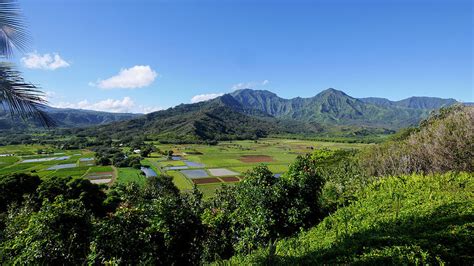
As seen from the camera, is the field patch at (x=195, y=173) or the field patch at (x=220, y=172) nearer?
the field patch at (x=195, y=173)

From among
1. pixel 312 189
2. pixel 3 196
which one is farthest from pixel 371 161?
pixel 3 196

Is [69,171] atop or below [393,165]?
below

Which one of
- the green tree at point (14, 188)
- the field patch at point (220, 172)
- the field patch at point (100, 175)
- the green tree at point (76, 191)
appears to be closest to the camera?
the green tree at point (14, 188)

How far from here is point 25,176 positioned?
29.5m

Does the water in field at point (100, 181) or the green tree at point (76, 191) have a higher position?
the green tree at point (76, 191)

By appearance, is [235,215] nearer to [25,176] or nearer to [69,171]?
[25,176]

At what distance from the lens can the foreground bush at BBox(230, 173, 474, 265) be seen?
4598mm

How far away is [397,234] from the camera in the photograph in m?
5.78

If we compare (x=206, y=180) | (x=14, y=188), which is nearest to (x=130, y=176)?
(x=206, y=180)

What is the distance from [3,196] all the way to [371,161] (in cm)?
3713

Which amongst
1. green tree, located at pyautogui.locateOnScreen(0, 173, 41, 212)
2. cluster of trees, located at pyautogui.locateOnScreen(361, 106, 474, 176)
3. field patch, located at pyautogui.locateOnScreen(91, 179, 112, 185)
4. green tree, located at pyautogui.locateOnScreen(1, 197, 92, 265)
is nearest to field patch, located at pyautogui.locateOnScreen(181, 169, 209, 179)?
field patch, located at pyautogui.locateOnScreen(91, 179, 112, 185)

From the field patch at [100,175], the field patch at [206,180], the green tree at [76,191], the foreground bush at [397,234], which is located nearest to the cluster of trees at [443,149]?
the foreground bush at [397,234]

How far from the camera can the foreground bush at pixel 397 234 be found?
4.60m

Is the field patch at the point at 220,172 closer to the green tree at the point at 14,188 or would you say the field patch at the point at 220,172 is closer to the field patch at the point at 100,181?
the field patch at the point at 100,181
